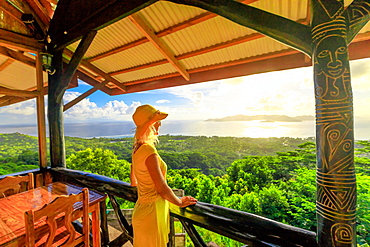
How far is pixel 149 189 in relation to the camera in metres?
1.25

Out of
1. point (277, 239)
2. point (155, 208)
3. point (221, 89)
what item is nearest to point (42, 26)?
point (155, 208)

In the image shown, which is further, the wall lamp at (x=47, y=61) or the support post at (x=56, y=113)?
the support post at (x=56, y=113)

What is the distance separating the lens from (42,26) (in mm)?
3117

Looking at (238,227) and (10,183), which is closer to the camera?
(238,227)

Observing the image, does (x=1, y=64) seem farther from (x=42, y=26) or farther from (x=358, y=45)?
(x=358, y=45)

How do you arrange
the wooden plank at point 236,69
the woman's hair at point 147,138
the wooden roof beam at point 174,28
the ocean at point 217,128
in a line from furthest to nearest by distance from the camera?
1. the ocean at point 217,128
2. the wooden plank at point 236,69
3. the wooden roof beam at point 174,28
4. the woman's hair at point 147,138

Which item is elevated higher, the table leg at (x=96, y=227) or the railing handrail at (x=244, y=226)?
the railing handrail at (x=244, y=226)

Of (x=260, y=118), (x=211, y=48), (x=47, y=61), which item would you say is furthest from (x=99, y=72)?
(x=260, y=118)

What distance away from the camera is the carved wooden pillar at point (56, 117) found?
2.97 m

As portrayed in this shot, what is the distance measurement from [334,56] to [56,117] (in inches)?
142

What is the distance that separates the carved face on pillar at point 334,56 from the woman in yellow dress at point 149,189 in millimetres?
1038

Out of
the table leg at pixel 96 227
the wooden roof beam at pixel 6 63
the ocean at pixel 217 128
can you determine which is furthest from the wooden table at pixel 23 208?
the ocean at pixel 217 128

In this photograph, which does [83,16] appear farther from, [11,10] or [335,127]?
[335,127]

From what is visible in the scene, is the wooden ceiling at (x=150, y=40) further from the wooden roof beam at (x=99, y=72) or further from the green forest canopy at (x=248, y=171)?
the green forest canopy at (x=248, y=171)
